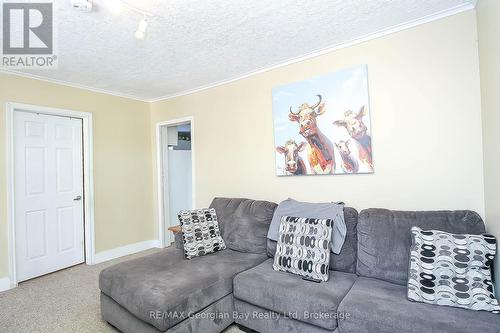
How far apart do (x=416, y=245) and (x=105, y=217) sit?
12.4 ft

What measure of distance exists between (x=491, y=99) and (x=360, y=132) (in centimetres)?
91

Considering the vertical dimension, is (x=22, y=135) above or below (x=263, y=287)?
above

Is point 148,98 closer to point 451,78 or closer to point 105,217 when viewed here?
point 105,217

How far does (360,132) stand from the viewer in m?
2.41

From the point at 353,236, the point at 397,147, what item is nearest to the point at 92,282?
the point at 353,236

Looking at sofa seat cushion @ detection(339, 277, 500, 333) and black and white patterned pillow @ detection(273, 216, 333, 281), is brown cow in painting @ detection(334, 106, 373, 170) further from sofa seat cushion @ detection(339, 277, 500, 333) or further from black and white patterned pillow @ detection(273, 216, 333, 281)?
sofa seat cushion @ detection(339, 277, 500, 333)

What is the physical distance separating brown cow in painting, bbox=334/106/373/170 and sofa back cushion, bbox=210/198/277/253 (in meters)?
0.99

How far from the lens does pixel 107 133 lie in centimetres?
380

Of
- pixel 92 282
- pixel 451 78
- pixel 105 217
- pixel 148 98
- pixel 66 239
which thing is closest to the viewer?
pixel 451 78

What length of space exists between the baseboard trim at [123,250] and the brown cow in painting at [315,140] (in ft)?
9.97

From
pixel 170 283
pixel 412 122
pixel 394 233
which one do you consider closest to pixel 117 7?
pixel 170 283

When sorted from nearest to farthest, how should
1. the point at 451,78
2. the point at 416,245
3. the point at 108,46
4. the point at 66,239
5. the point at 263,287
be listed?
the point at 416,245 < the point at 263,287 < the point at 451,78 < the point at 108,46 < the point at 66,239
